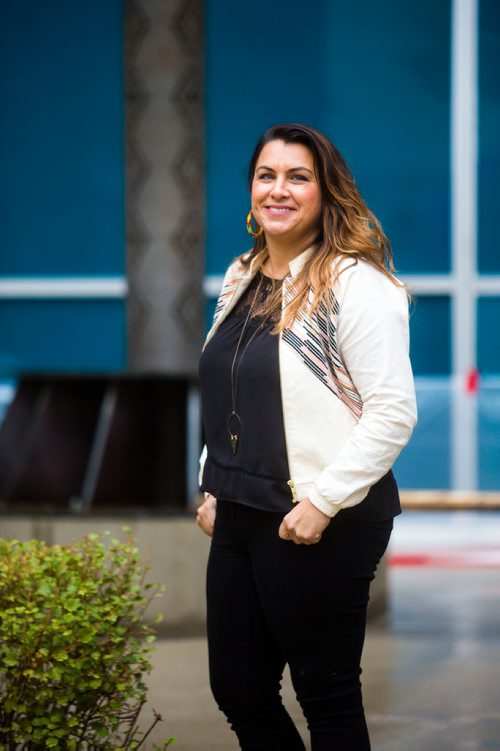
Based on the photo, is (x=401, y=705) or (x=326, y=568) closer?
(x=326, y=568)

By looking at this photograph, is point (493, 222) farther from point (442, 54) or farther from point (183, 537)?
point (183, 537)

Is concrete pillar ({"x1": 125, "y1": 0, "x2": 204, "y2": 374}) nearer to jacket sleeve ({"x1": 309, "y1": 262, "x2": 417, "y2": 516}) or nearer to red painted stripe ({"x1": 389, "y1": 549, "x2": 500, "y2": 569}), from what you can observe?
red painted stripe ({"x1": 389, "y1": 549, "x2": 500, "y2": 569})

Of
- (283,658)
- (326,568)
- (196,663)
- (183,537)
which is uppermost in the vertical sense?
(326,568)

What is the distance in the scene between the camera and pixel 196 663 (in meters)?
4.86

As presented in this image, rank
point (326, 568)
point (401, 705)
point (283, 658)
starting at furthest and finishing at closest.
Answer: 1. point (401, 705)
2. point (283, 658)
3. point (326, 568)

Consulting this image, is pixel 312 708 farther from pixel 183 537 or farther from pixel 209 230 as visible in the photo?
pixel 209 230

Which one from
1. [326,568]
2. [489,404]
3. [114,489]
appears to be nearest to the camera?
[326,568]

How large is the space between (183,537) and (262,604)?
2399mm

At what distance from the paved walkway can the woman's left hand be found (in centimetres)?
145

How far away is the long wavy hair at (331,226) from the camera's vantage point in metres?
2.76

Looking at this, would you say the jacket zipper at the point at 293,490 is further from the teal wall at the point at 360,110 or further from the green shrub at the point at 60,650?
the teal wall at the point at 360,110

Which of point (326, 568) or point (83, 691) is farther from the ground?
point (326, 568)

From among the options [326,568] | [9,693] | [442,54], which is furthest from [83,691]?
[442,54]

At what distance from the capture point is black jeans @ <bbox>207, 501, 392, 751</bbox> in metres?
2.72
